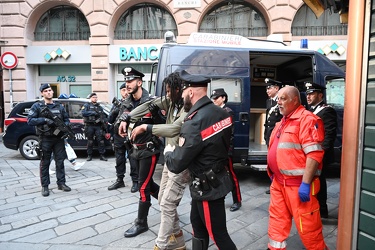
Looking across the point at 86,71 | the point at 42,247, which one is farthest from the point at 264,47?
the point at 86,71

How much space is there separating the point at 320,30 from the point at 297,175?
1143 cm

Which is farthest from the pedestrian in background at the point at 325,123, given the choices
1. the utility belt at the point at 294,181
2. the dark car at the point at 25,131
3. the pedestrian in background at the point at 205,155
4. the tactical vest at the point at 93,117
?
the dark car at the point at 25,131

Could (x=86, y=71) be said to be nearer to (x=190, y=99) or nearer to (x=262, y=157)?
(x=262, y=157)

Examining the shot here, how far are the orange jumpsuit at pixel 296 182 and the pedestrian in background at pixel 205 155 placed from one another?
571 mm

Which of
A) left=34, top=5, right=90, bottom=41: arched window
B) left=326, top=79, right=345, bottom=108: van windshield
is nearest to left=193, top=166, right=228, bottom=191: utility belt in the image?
left=326, top=79, right=345, bottom=108: van windshield

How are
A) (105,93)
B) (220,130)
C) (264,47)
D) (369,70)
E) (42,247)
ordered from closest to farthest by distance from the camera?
1. (369,70)
2. (220,130)
3. (42,247)
4. (264,47)
5. (105,93)

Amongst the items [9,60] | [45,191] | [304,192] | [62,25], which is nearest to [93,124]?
[45,191]

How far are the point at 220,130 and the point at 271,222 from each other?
3.53 ft

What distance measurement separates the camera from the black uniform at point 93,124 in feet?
24.7

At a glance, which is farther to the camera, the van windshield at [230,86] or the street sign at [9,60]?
the street sign at [9,60]

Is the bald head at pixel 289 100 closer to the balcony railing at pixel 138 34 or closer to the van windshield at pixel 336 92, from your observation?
the van windshield at pixel 336 92

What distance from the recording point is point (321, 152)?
2.46 metres

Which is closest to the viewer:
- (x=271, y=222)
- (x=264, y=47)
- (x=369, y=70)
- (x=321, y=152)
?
(x=369, y=70)

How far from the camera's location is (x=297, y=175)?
250 centimetres
